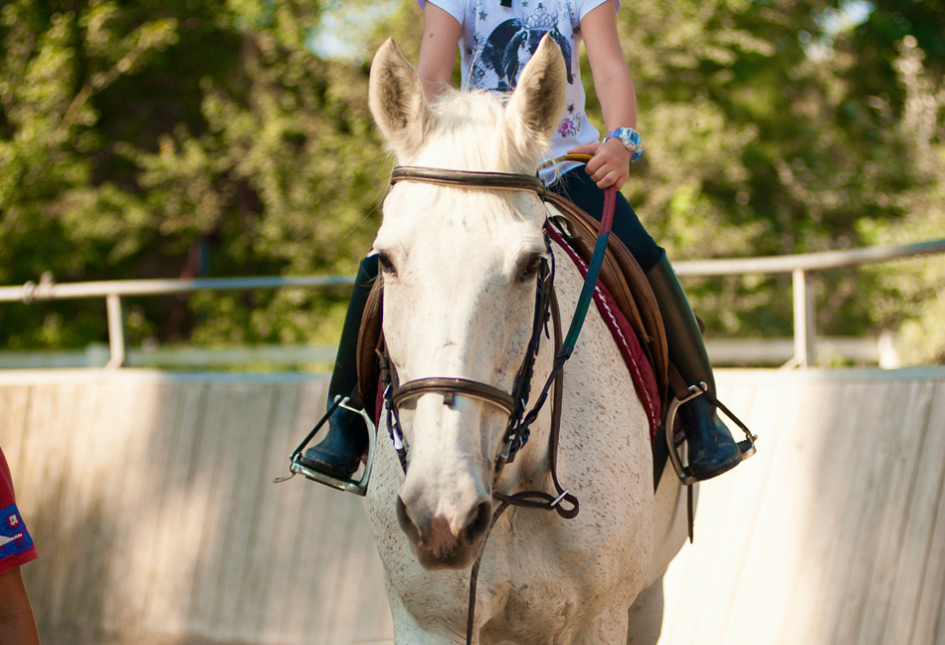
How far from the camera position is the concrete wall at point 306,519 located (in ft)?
12.4

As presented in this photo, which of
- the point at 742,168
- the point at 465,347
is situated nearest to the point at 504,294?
the point at 465,347

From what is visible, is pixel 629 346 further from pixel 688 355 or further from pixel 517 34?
pixel 517 34

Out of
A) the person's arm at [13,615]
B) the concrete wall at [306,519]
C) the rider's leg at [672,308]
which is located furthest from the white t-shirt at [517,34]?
the concrete wall at [306,519]

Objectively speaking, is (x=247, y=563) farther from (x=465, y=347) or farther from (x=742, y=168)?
(x=742, y=168)

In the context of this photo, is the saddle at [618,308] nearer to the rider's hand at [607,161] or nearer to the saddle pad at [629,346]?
the saddle pad at [629,346]

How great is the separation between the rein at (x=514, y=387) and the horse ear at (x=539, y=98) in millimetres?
116

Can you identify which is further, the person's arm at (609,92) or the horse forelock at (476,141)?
the person's arm at (609,92)

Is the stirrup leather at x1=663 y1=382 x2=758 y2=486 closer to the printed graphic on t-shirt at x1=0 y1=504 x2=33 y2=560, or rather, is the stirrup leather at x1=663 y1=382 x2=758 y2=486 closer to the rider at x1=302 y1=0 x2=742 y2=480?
the rider at x1=302 y1=0 x2=742 y2=480

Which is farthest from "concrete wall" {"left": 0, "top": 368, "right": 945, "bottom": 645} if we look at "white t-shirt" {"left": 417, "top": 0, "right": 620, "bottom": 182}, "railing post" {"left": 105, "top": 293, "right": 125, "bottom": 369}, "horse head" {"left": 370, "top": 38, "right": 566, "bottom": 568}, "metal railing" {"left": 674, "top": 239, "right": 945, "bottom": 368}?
"horse head" {"left": 370, "top": 38, "right": 566, "bottom": 568}

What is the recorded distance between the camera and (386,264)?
6.33ft

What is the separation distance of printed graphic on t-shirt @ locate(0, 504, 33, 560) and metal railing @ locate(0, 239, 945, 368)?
129 inches

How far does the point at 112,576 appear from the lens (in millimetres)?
5633

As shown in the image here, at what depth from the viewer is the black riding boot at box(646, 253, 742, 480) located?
295 centimetres

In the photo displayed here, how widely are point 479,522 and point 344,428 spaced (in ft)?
4.65
